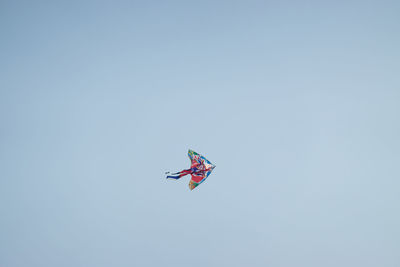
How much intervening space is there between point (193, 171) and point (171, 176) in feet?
15.5

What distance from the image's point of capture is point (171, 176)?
45469 millimetres

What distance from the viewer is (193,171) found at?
4809cm
